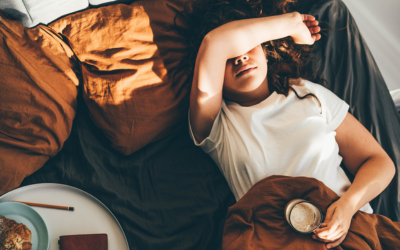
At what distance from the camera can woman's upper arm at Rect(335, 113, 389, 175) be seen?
0.98 meters

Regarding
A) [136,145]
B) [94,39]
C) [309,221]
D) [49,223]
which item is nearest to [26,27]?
[94,39]

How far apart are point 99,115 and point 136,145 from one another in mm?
180

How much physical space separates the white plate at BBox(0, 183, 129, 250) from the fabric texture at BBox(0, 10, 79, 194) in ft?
0.33

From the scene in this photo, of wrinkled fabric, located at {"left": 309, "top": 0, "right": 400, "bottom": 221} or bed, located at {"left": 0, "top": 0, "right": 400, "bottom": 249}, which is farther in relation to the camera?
wrinkled fabric, located at {"left": 309, "top": 0, "right": 400, "bottom": 221}

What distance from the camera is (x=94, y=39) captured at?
90 cm

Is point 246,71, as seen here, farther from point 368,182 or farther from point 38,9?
point 38,9

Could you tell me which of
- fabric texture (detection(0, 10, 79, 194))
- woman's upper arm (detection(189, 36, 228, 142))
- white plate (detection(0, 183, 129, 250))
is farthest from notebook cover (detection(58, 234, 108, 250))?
woman's upper arm (detection(189, 36, 228, 142))

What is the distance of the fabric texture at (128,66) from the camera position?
90 centimetres

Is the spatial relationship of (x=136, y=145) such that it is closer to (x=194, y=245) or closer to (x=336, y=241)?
(x=194, y=245)

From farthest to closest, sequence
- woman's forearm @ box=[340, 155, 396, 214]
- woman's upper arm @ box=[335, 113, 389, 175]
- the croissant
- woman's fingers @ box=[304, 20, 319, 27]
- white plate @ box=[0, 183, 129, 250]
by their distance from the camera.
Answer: woman's fingers @ box=[304, 20, 319, 27], woman's upper arm @ box=[335, 113, 389, 175], woman's forearm @ box=[340, 155, 396, 214], white plate @ box=[0, 183, 129, 250], the croissant

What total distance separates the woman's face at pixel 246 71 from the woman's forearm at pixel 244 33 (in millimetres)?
34

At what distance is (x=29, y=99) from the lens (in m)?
0.83

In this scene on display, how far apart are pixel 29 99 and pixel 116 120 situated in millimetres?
286

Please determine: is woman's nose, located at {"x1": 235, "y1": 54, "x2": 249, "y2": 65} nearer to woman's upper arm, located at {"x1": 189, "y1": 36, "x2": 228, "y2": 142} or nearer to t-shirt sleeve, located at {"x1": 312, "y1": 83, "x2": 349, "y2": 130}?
woman's upper arm, located at {"x1": 189, "y1": 36, "x2": 228, "y2": 142}
